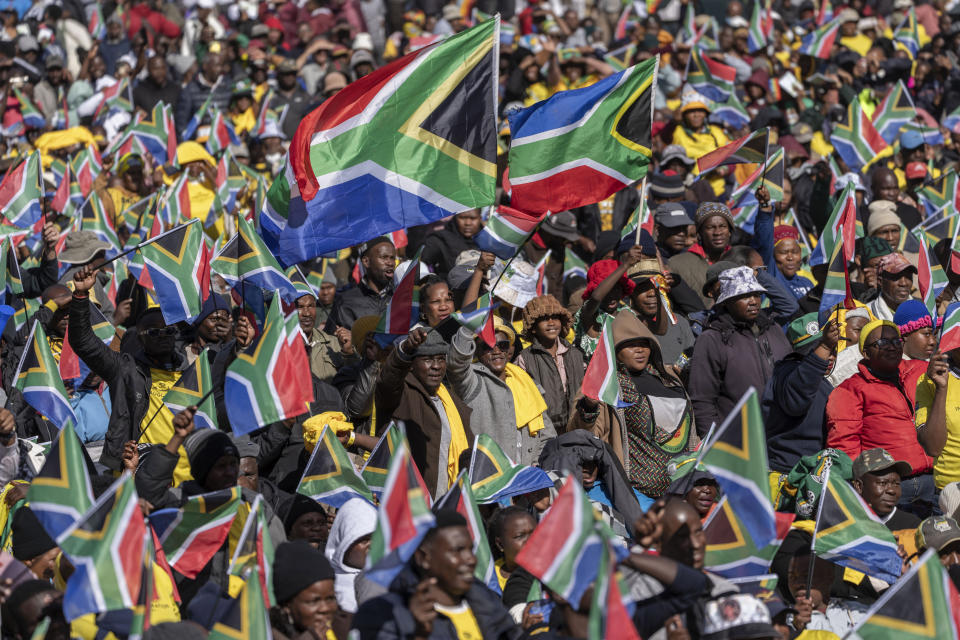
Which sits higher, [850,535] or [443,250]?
[850,535]

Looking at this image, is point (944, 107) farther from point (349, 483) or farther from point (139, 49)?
point (349, 483)

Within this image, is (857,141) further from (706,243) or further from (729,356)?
(729,356)

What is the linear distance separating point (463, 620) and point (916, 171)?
10.2 metres

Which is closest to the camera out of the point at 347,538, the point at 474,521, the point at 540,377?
the point at 474,521

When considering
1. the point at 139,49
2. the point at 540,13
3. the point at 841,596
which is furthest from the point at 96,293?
the point at 540,13

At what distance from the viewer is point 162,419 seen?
907cm

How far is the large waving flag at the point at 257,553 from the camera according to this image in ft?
22.9

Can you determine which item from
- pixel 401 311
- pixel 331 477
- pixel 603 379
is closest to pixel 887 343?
pixel 603 379

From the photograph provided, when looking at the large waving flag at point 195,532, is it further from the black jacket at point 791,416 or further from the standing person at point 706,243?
the standing person at point 706,243

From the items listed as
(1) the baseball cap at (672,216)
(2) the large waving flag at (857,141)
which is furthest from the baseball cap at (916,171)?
(1) the baseball cap at (672,216)

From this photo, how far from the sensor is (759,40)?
1978 centimetres

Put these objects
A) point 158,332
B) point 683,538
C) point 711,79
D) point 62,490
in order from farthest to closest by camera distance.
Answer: point 711,79
point 158,332
point 62,490
point 683,538

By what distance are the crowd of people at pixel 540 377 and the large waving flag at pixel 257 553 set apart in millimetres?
80

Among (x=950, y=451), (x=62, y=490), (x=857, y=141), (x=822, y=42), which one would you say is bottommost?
(x=822, y=42)
